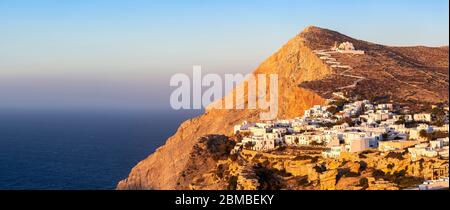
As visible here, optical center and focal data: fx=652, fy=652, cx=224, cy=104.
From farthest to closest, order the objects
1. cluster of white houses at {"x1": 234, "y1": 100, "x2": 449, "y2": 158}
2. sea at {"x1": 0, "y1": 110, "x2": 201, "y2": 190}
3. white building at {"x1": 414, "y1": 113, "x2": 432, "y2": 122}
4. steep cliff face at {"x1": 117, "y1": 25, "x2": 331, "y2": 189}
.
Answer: sea at {"x1": 0, "y1": 110, "x2": 201, "y2": 190} → steep cliff face at {"x1": 117, "y1": 25, "x2": 331, "y2": 189} → white building at {"x1": 414, "y1": 113, "x2": 432, "y2": 122} → cluster of white houses at {"x1": 234, "y1": 100, "x2": 449, "y2": 158}

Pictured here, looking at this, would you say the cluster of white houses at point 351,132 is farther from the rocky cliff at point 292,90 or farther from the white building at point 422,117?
the rocky cliff at point 292,90

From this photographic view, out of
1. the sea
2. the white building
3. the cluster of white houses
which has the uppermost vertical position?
the white building

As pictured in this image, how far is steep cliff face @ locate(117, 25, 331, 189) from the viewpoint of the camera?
3164 cm

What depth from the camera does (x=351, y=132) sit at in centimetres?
2181

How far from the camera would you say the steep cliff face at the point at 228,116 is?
104 ft

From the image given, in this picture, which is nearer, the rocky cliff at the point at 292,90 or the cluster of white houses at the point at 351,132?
the cluster of white houses at the point at 351,132

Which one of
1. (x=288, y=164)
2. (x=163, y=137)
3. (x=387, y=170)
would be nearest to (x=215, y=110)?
(x=288, y=164)

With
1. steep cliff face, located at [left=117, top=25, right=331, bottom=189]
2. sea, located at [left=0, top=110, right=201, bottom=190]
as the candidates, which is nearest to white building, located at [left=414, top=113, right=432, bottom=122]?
steep cliff face, located at [left=117, top=25, right=331, bottom=189]

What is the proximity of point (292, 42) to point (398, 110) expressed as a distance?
591 inches

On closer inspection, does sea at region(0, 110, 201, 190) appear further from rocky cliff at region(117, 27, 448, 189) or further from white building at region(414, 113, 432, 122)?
white building at region(414, 113, 432, 122)

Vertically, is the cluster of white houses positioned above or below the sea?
above

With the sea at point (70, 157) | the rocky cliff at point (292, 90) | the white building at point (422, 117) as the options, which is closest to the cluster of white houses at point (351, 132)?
the white building at point (422, 117)

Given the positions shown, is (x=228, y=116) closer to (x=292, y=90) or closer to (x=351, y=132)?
(x=292, y=90)
